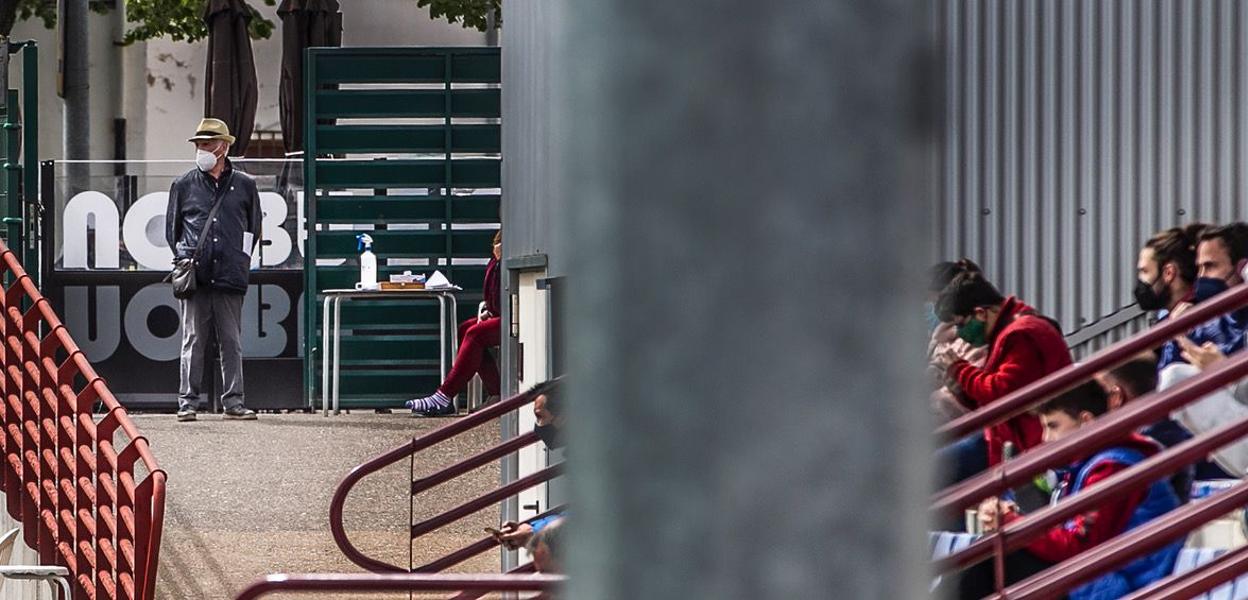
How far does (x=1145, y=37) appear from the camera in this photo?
8.75m

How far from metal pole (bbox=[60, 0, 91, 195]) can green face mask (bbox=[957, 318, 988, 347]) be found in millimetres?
14293

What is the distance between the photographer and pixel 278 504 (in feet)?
33.6

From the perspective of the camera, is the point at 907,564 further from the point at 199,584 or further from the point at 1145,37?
the point at 199,584

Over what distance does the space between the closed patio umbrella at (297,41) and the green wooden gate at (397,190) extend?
15.7 ft

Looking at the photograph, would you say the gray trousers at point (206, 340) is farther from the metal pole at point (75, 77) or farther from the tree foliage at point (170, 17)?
the tree foliage at point (170, 17)

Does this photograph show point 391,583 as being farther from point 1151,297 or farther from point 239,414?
point 239,414

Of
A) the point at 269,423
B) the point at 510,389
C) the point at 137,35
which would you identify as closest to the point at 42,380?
the point at 510,389

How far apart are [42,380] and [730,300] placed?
29.0 ft

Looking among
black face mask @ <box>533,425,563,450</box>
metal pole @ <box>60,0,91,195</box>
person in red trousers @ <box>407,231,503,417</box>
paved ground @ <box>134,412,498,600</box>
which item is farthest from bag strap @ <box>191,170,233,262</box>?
metal pole @ <box>60,0,91,195</box>

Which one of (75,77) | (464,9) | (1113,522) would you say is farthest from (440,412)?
(464,9)

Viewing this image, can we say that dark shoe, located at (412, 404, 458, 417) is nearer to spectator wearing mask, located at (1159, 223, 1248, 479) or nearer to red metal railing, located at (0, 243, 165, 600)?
red metal railing, located at (0, 243, 165, 600)

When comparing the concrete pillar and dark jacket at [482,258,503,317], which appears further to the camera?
dark jacket at [482,258,503,317]

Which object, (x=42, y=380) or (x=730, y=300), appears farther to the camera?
(x=42, y=380)

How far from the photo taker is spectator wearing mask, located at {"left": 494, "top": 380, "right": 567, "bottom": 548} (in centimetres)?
689
